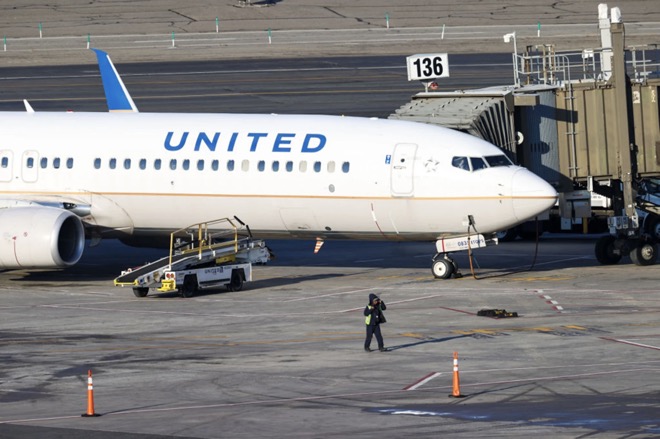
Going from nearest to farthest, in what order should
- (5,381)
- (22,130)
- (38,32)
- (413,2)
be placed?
(5,381) → (22,130) → (38,32) → (413,2)

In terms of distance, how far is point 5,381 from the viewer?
27.7 m

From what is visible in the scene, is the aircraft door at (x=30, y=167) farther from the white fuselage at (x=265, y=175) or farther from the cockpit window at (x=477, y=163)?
the cockpit window at (x=477, y=163)

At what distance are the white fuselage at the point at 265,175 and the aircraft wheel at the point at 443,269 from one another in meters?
0.92

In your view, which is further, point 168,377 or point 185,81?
point 185,81

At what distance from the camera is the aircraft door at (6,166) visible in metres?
44.4

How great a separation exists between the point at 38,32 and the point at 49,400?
72.0 meters

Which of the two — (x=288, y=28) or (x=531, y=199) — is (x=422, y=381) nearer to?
(x=531, y=199)

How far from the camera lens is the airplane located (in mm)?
40938

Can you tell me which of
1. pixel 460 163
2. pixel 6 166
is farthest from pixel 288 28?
pixel 460 163

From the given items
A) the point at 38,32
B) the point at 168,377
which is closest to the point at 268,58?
the point at 38,32

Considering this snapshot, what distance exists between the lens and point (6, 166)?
44.5m

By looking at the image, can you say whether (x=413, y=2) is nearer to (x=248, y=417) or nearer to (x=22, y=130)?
(x=22, y=130)

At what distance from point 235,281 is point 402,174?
5.98m

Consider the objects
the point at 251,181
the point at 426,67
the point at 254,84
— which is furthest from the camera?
the point at 254,84
